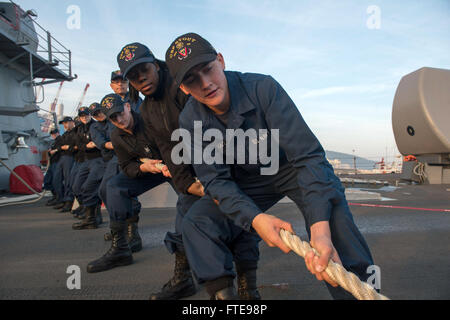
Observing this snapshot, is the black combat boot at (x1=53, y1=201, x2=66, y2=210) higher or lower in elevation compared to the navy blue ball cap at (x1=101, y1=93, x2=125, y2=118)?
lower

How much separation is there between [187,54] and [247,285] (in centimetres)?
128

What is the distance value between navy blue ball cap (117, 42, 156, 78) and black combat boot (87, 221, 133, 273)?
1.39 metres

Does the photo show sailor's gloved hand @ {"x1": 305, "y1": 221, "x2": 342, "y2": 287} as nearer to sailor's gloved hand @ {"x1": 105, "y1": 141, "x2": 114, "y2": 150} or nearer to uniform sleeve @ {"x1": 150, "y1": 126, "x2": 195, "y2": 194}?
uniform sleeve @ {"x1": 150, "y1": 126, "x2": 195, "y2": 194}

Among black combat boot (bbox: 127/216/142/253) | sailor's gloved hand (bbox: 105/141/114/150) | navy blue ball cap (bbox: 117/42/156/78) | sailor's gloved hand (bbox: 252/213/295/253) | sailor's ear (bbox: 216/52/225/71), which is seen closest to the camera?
sailor's gloved hand (bbox: 252/213/295/253)

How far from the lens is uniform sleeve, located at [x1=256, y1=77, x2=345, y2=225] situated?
1.35m

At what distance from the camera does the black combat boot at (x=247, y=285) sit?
183 cm

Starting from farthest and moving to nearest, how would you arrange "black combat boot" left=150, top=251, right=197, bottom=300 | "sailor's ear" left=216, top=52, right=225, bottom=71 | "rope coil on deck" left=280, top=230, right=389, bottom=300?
1. "black combat boot" left=150, top=251, right=197, bottom=300
2. "sailor's ear" left=216, top=52, right=225, bottom=71
3. "rope coil on deck" left=280, top=230, right=389, bottom=300

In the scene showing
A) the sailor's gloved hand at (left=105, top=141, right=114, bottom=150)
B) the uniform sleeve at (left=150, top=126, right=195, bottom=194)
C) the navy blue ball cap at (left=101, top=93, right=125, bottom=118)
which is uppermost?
the navy blue ball cap at (left=101, top=93, right=125, bottom=118)

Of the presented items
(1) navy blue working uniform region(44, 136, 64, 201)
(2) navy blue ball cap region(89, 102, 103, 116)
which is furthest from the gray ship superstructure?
(2) navy blue ball cap region(89, 102, 103, 116)

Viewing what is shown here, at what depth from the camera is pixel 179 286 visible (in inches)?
81.2

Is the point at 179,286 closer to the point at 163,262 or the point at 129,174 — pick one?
the point at 163,262

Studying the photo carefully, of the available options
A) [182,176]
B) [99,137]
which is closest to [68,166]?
[99,137]

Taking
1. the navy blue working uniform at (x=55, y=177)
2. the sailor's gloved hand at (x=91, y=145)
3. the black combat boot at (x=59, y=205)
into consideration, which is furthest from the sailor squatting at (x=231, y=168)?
the navy blue working uniform at (x=55, y=177)
